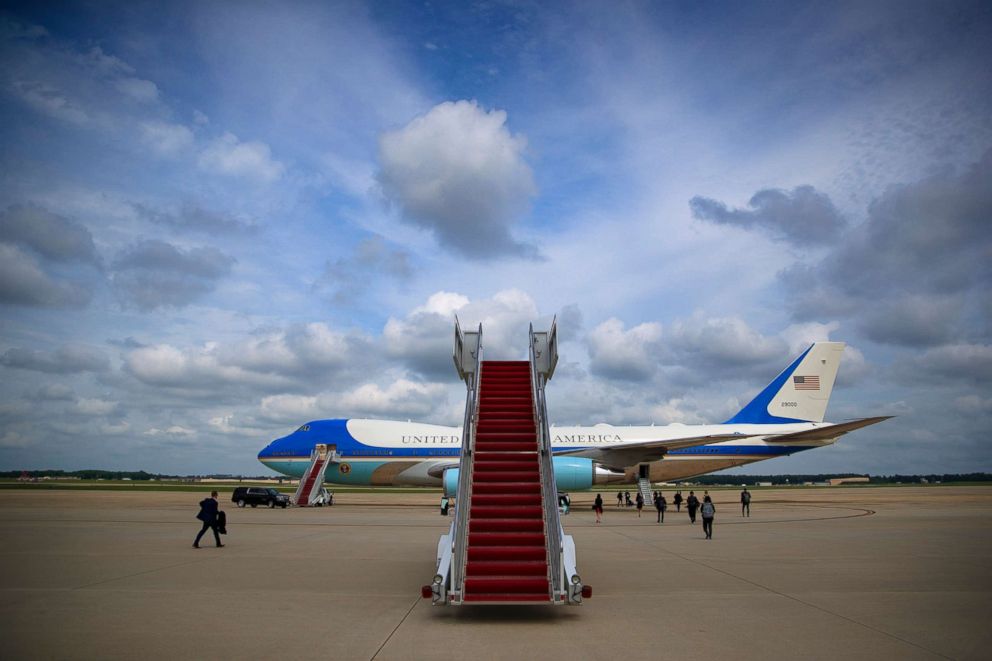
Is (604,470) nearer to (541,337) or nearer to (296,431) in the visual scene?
(541,337)

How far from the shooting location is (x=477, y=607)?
852 centimetres

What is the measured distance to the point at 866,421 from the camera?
30.1 m

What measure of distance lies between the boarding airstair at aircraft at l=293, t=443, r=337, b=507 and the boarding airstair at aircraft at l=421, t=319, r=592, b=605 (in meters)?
22.6

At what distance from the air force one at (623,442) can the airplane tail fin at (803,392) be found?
0.05 meters

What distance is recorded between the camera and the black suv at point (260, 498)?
33.9m

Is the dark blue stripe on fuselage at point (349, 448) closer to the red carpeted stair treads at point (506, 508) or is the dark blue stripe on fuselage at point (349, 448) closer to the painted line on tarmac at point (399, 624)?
the red carpeted stair treads at point (506, 508)

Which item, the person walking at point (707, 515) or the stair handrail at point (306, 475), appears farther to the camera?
the stair handrail at point (306, 475)

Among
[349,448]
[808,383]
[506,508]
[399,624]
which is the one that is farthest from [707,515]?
[808,383]

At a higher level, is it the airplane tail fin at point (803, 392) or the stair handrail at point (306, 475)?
the airplane tail fin at point (803, 392)

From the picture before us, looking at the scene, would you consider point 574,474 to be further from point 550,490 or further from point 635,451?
point 550,490

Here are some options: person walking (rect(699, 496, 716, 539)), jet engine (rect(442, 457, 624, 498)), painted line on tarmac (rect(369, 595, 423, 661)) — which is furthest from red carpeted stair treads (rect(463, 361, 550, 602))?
jet engine (rect(442, 457, 624, 498))

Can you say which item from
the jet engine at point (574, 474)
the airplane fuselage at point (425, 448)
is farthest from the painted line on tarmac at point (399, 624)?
the airplane fuselage at point (425, 448)

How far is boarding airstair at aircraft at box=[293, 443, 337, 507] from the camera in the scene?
33.2 metres

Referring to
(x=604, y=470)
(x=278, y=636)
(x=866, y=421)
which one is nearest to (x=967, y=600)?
(x=278, y=636)
